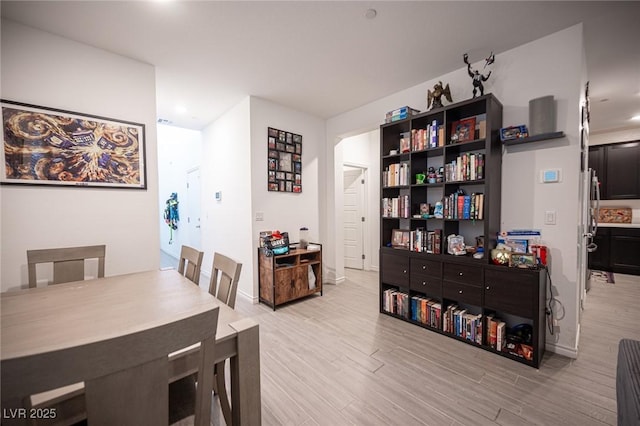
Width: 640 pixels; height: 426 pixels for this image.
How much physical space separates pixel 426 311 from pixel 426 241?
736mm

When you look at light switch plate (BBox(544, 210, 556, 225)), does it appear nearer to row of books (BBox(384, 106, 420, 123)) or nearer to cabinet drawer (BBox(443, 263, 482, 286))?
cabinet drawer (BBox(443, 263, 482, 286))

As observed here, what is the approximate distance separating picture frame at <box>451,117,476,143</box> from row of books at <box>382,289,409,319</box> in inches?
68.8

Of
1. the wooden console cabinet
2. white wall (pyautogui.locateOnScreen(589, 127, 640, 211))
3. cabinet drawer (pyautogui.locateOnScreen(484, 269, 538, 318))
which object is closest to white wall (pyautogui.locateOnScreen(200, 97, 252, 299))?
the wooden console cabinet

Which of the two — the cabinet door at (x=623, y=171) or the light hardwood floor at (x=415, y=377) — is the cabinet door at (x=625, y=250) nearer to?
the cabinet door at (x=623, y=171)

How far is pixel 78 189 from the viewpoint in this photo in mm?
2262

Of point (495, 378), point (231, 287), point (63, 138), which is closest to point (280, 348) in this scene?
point (231, 287)

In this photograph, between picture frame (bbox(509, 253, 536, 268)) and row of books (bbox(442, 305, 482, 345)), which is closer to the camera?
picture frame (bbox(509, 253, 536, 268))

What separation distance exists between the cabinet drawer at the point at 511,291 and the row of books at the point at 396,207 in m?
0.99

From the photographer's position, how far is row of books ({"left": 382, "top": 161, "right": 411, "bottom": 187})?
9.47ft

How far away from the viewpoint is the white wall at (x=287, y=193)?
347 centimetres

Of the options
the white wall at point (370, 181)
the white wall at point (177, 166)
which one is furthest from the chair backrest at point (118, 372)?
the white wall at point (177, 166)

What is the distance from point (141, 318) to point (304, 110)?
3.52 meters

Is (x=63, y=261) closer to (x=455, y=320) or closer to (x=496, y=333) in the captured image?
(x=455, y=320)

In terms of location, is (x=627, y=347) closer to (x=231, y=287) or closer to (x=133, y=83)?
(x=231, y=287)
